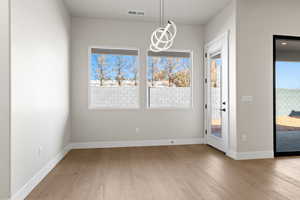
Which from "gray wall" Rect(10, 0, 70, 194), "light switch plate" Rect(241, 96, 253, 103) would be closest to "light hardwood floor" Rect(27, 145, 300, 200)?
"gray wall" Rect(10, 0, 70, 194)

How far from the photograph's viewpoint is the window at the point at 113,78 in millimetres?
4812

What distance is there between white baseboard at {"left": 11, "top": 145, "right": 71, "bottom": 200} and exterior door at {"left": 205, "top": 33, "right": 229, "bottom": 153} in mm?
3364

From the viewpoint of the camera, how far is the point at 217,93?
4.52m

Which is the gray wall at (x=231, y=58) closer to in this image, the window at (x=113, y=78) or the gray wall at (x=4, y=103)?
the window at (x=113, y=78)

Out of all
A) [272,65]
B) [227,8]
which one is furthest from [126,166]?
[227,8]

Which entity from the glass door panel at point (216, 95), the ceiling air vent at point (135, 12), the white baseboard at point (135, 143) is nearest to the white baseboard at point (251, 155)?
the glass door panel at point (216, 95)

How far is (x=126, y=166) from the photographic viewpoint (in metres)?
3.43

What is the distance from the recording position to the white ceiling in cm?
399

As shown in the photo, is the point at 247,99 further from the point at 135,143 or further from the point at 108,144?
the point at 108,144

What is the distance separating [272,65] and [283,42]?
0.60 metres

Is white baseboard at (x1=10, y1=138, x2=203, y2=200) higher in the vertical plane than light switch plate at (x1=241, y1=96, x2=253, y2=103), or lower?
lower

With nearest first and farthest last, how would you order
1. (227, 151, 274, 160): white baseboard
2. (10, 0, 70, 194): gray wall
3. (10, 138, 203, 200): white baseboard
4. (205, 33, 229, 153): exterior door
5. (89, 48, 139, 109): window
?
(10, 0, 70, 194): gray wall → (10, 138, 203, 200): white baseboard → (227, 151, 274, 160): white baseboard → (205, 33, 229, 153): exterior door → (89, 48, 139, 109): window

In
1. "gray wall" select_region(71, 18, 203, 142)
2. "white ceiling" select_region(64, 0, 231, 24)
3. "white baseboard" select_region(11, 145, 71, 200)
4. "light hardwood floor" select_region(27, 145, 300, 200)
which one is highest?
"white ceiling" select_region(64, 0, 231, 24)

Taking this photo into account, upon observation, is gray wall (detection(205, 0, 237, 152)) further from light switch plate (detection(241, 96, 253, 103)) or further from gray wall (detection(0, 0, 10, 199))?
gray wall (detection(0, 0, 10, 199))
